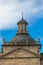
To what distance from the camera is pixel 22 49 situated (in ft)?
186

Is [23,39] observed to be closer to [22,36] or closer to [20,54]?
[22,36]

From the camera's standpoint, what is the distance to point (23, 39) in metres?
58.0

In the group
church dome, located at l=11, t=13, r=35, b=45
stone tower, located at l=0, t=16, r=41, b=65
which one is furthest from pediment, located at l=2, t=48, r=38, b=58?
church dome, located at l=11, t=13, r=35, b=45

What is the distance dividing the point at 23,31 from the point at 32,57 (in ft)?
21.8

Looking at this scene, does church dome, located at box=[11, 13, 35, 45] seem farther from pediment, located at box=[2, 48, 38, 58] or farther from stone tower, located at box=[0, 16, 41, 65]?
pediment, located at box=[2, 48, 38, 58]

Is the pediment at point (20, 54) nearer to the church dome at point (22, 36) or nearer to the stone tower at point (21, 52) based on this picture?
the stone tower at point (21, 52)

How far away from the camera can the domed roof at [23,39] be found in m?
57.4

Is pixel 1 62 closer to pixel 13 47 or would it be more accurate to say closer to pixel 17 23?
pixel 13 47

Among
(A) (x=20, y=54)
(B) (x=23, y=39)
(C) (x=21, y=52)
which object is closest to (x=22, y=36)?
(B) (x=23, y=39)

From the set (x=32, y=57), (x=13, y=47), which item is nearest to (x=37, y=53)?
(x=32, y=57)

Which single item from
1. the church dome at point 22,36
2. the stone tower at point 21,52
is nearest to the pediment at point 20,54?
the stone tower at point 21,52

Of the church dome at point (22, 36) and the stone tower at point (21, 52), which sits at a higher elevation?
the church dome at point (22, 36)

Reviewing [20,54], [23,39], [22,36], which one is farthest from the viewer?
[22,36]

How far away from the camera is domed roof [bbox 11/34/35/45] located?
188ft
